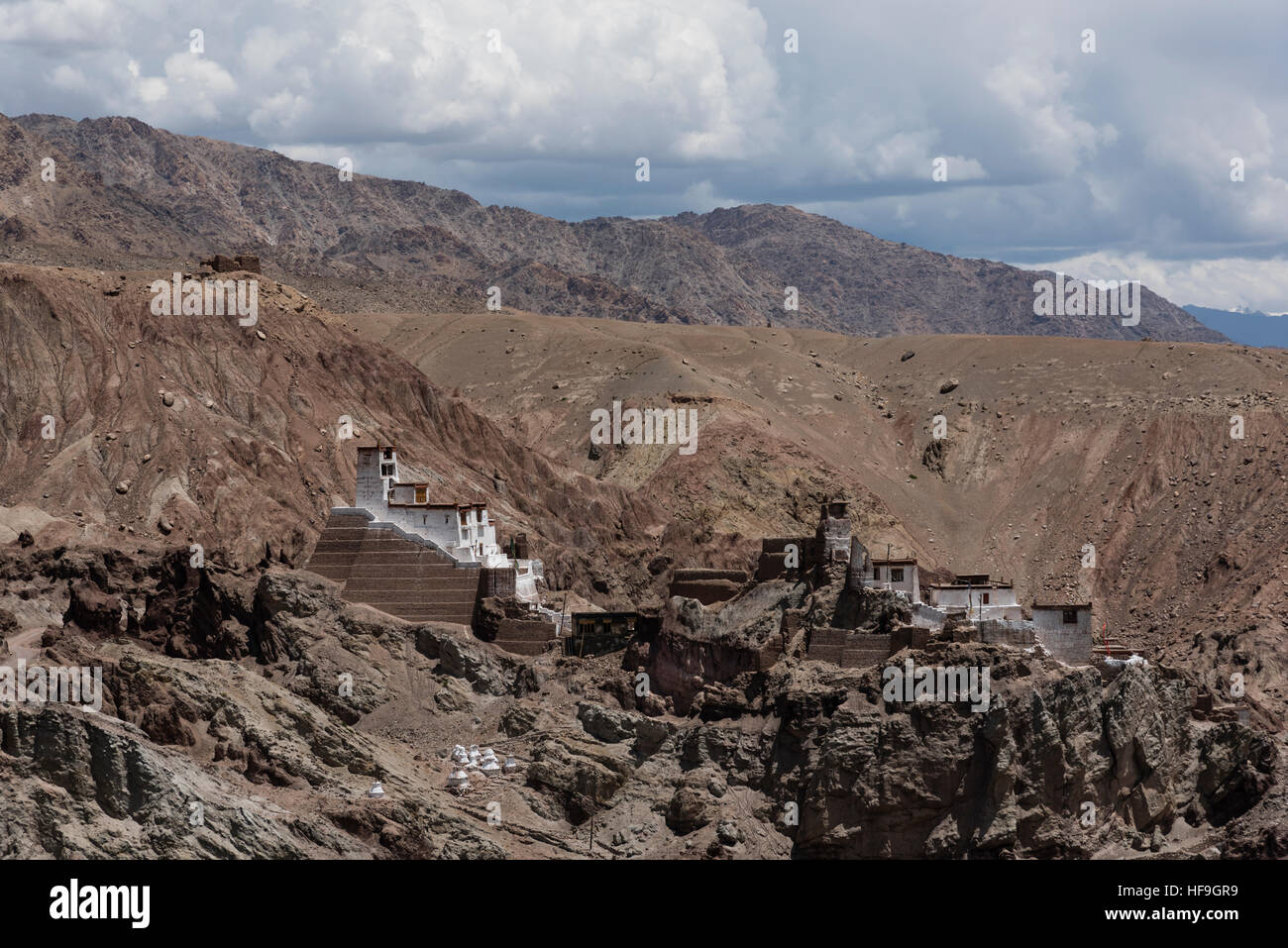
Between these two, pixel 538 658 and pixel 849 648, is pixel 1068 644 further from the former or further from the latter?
pixel 538 658

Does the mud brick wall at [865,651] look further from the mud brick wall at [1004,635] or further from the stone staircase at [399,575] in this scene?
the stone staircase at [399,575]

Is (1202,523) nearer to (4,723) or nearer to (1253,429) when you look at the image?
(1253,429)

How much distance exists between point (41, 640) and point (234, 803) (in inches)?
665

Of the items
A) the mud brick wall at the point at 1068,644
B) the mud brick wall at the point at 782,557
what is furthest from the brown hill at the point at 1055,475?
the mud brick wall at the point at 1068,644

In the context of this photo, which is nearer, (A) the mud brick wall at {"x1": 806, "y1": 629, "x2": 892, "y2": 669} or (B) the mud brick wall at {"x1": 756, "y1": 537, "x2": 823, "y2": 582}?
(A) the mud brick wall at {"x1": 806, "y1": 629, "x2": 892, "y2": 669}

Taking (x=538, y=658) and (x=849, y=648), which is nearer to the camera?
(x=849, y=648)

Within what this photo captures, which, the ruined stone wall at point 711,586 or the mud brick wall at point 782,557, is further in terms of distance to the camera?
the ruined stone wall at point 711,586

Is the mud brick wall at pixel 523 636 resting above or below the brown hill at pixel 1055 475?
below

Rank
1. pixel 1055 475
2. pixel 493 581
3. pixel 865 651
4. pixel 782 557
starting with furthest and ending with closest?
pixel 1055 475 < pixel 493 581 < pixel 782 557 < pixel 865 651

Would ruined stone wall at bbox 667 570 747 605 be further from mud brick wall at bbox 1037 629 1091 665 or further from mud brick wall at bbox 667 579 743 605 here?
mud brick wall at bbox 1037 629 1091 665

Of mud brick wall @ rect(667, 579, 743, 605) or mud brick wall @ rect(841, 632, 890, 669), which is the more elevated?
mud brick wall @ rect(667, 579, 743, 605)

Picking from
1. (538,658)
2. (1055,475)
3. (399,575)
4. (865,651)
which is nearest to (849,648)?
(865,651)

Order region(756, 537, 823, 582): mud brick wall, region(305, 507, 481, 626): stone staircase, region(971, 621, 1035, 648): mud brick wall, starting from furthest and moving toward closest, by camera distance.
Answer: region(305, 507, 481, 626): stone staircase
region(756, 537, 823, 582): mud brick wall
region(971, 621, 1035, 648): mud brick wall

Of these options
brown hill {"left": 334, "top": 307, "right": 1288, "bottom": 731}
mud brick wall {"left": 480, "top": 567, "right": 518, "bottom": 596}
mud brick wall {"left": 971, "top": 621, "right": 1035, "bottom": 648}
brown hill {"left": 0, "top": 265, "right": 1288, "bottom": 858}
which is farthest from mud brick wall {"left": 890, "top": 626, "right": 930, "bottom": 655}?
brown hill {"left": 334, "top": 307, "right": 1288, "bottom": 731}
